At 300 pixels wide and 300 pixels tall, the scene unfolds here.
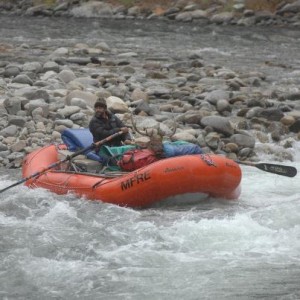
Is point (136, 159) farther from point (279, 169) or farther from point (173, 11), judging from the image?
point (173, 11)

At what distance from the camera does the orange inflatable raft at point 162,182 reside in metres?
8.89

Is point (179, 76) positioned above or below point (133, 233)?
below

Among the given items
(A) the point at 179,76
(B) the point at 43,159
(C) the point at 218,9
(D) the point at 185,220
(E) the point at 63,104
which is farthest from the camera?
(C) the point at 218,9

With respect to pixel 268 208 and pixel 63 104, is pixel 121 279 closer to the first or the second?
pixel 268 208

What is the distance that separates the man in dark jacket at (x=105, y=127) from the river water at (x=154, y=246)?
1.09m

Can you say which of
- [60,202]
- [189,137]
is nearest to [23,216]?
[60,202]

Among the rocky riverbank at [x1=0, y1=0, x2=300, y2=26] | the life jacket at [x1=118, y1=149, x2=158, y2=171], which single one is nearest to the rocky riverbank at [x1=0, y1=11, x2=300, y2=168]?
the life jacket at [x1=118, y1=149, x2=158, y2=171]

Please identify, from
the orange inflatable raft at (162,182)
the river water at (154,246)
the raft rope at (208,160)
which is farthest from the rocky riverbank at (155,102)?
the raft rope at (208,160)

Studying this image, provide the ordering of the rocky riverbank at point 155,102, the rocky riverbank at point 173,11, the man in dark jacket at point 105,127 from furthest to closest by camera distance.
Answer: the rocky riverbank at point 173,11 < the rocky riverbank at point 155,102 < the man in dark jacket at point 105,127

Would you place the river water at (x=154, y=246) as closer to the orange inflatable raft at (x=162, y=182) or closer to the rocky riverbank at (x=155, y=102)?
the orange inflatable raft at (x=162, y=182)

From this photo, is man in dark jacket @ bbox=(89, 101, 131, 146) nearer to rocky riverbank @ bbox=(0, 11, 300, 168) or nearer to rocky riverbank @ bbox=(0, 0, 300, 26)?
rocky riverbank @ bbox=(0, 11, 300, 168)

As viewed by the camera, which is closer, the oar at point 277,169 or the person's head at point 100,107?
the oar at point 277,169

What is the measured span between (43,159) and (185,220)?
2.85m

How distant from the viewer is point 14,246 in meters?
7.71
